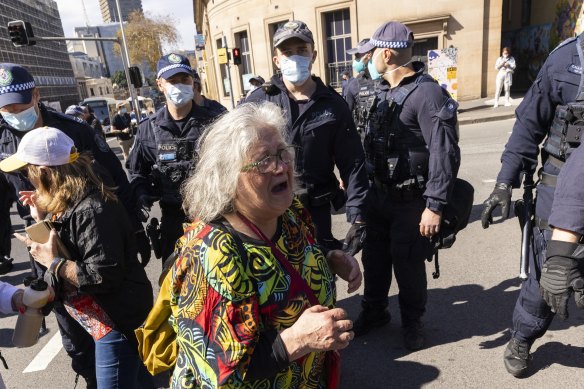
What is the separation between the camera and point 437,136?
2602 mm

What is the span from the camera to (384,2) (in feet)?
56.4

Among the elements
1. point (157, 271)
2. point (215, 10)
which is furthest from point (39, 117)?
point (215, 10)

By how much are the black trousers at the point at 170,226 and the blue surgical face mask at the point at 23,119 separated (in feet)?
3.39

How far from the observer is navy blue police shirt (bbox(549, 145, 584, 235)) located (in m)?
1.86

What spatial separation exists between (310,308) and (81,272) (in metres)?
1.18

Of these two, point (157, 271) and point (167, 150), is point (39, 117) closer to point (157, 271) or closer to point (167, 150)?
point (167, 150)

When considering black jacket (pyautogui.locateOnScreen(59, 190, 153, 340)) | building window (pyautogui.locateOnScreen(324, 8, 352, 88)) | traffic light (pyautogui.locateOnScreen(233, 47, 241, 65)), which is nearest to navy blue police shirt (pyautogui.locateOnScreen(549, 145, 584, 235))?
black jacket (pyautogui.locateOnScreen(59, 190, 153, 340))

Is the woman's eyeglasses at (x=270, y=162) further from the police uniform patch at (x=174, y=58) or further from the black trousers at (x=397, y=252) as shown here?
the police uniform patch at (x=174, y=58)

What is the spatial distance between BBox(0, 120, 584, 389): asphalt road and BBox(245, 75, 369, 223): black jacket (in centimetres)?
109

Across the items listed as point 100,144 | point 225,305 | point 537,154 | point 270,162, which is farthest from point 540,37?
point 225,305

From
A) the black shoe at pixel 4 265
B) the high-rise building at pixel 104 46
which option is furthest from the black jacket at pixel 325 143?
the high-rise building at pixel 104 46

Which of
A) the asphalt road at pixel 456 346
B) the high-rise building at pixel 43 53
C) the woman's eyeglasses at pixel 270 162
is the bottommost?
the asphalt road at pixel 456 346

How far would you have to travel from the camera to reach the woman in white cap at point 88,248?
1964 mm

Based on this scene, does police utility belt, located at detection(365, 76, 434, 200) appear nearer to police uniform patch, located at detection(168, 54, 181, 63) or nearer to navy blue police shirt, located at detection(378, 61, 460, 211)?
navy blue police shirt, located at detection(378, 61, 460, 211)
